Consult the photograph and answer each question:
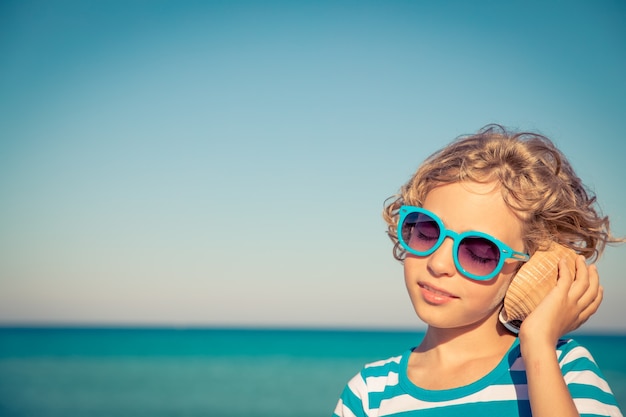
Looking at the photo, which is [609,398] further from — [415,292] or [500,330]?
[415,292]

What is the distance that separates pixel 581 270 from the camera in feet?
8.07

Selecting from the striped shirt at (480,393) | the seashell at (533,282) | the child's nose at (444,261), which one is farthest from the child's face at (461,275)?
the striped shirt at (480,393)

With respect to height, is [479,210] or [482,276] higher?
[479,210]

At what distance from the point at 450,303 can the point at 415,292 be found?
0.17 metres

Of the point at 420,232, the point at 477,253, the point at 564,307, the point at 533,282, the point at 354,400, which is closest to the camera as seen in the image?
the point at 564,307

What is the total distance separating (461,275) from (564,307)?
46 cm

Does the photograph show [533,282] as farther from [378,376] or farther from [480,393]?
[378,376]

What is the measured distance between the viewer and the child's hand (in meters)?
2.22

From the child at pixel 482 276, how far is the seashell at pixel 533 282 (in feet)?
0.18

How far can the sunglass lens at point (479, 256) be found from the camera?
2605 millimetres

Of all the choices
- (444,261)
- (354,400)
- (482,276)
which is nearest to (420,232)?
(444,261)

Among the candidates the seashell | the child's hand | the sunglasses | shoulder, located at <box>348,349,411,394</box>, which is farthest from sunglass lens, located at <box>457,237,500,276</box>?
shoulder, located at <box>348,349,411,394</box>

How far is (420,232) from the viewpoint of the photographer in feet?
9.18

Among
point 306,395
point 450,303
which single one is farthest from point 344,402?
point 306,395
